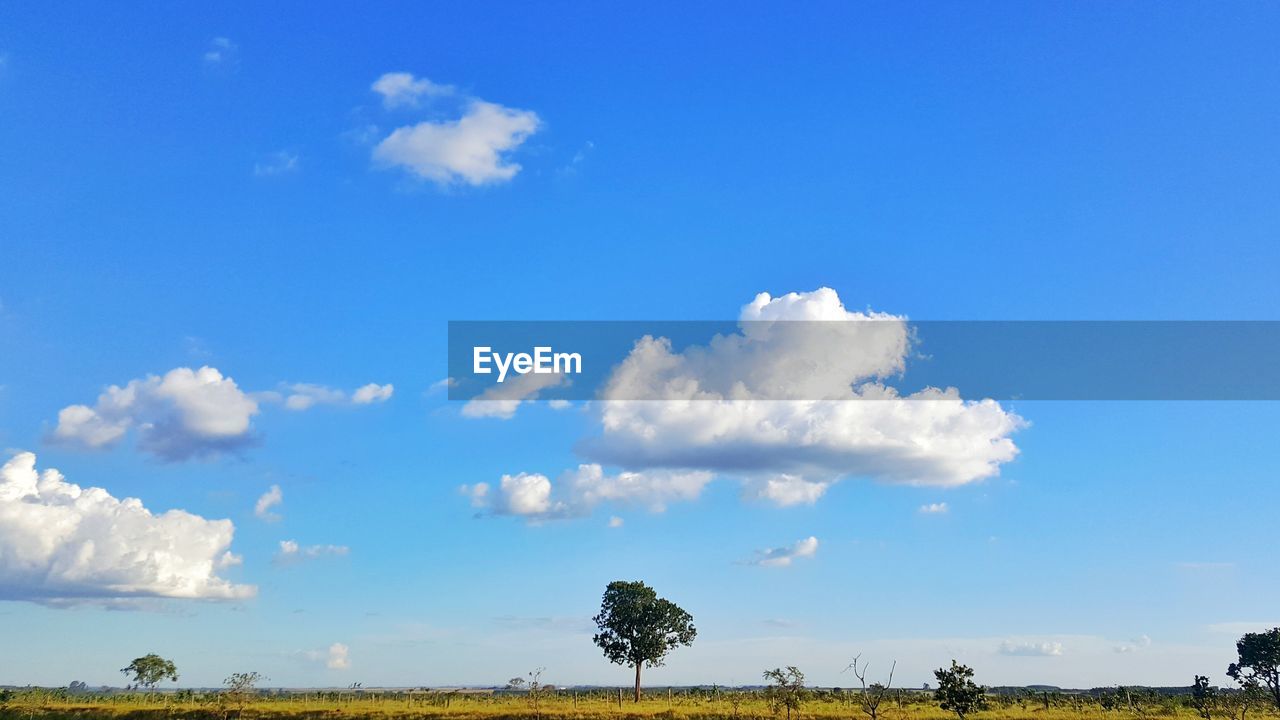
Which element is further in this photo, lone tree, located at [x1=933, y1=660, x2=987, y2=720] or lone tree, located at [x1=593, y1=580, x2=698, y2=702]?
lone tree, located at [x1=593, y1=580, x2=698, y2=702]

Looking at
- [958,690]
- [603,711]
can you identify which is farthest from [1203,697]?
[603,711]

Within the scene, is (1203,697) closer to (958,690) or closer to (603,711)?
(958,690)

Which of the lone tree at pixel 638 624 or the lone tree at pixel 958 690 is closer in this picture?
the lone tree at pixel 958 690

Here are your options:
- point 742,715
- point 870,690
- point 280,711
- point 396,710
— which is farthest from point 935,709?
point 280,711

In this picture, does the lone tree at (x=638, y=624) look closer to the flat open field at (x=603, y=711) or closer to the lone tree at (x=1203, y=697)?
the flat open field at (x=603, y=711)

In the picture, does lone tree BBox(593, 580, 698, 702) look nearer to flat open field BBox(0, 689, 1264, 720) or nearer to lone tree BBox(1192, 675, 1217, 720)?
flat open field BBox(0, 689, 1264, 720)

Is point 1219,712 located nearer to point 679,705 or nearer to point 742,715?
point 742,715

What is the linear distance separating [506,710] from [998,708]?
5405 centimetres

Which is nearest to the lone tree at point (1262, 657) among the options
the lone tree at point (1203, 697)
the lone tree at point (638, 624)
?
the lone tree at point (1203, 697)

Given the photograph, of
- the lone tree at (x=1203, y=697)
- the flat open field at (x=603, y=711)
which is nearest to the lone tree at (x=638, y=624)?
the flat open field at (x=603, y=711)

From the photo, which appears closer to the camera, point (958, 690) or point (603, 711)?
point (958, 690)

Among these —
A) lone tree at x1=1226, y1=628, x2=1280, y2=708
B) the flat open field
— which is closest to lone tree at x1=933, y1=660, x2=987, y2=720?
the flat open field

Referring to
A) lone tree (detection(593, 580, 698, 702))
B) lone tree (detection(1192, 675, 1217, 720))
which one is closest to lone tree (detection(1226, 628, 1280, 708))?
lone tree (detection(1192, 675, 1217, 720))

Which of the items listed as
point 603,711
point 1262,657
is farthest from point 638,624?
point 1262,657
